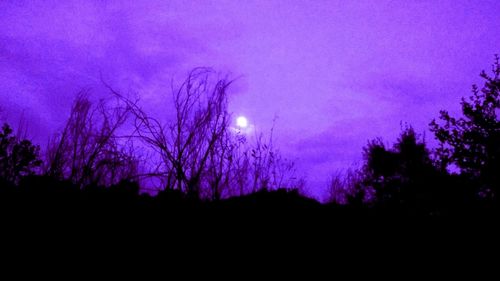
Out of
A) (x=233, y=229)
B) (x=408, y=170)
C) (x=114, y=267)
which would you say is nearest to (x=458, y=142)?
(x=408, y=170)

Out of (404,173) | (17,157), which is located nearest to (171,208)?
(17,157)

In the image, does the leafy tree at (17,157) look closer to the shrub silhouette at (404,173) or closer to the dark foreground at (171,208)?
the dark foreground at (171,208)

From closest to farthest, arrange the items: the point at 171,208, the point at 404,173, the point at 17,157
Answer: the point at 171,208 < the point at 17,157 < the point at 404,173

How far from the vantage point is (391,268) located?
282 cm

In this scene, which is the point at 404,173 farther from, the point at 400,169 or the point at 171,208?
the point at 171,208

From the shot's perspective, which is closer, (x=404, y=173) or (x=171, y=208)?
(x=171, y=208)

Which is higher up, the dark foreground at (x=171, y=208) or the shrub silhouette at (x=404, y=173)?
the shrub silhouette at (x=404, y=173)

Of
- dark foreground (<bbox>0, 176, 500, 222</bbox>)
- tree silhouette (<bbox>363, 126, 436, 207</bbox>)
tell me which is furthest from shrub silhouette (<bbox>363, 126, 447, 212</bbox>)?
dark foreground (<bbox>0, 176, 500, 222</bbox>)

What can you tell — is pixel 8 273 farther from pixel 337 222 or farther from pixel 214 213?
pixel 337 222

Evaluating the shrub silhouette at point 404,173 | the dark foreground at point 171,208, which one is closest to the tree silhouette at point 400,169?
the shrub silhouette at point 404,173

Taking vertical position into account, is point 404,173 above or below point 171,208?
above

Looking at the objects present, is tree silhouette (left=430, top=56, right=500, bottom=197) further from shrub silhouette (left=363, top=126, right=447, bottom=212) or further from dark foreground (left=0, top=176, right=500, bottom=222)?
dark foreground (left=0, top=176, right=500, bottom=222)

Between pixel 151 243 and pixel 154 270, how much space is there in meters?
0.24

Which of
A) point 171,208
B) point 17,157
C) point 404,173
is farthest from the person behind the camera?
point 404,173
